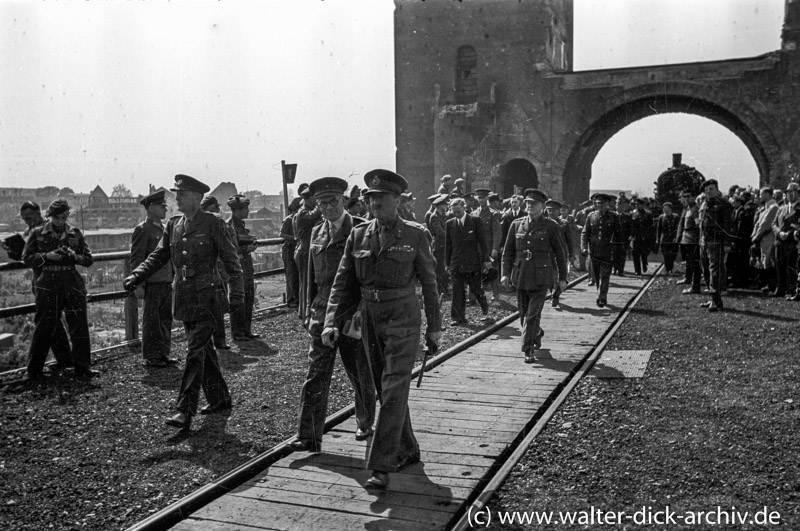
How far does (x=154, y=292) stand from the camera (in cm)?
838

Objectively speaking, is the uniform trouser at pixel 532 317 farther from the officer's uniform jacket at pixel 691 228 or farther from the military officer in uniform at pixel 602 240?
the officer's uniform jacket at pixel 691 228

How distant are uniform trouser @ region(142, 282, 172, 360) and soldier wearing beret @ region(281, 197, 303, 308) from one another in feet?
12.0

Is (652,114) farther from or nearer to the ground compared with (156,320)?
farther from the ground

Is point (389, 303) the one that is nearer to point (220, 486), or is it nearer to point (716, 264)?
point (220, 486)

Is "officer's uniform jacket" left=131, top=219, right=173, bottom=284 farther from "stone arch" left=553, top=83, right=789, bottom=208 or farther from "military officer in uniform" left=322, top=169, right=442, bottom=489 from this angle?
"stone arch" left=553, top=83, right=789, bottom=208

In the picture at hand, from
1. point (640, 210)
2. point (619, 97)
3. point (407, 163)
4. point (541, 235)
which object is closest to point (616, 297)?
point (541, 235)

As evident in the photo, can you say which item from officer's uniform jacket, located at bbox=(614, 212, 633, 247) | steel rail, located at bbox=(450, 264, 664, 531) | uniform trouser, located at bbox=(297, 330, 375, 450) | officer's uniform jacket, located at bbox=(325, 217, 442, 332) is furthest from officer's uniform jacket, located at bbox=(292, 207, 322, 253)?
officer's uniform jacket, located at bbox=(614, 212, 633, 247)

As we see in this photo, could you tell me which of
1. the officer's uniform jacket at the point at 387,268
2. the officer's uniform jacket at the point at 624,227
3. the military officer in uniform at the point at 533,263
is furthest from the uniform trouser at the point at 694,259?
the officer's uniform jacket at the point at 387,268

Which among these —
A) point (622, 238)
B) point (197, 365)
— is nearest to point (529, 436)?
point (197, 365)

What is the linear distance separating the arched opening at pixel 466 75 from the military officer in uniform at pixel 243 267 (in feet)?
79.8

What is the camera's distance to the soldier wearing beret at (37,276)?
25.7ft

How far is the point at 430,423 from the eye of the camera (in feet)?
19.5

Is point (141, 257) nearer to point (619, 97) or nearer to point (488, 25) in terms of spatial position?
point (619, 97)

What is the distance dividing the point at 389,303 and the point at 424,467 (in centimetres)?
110
